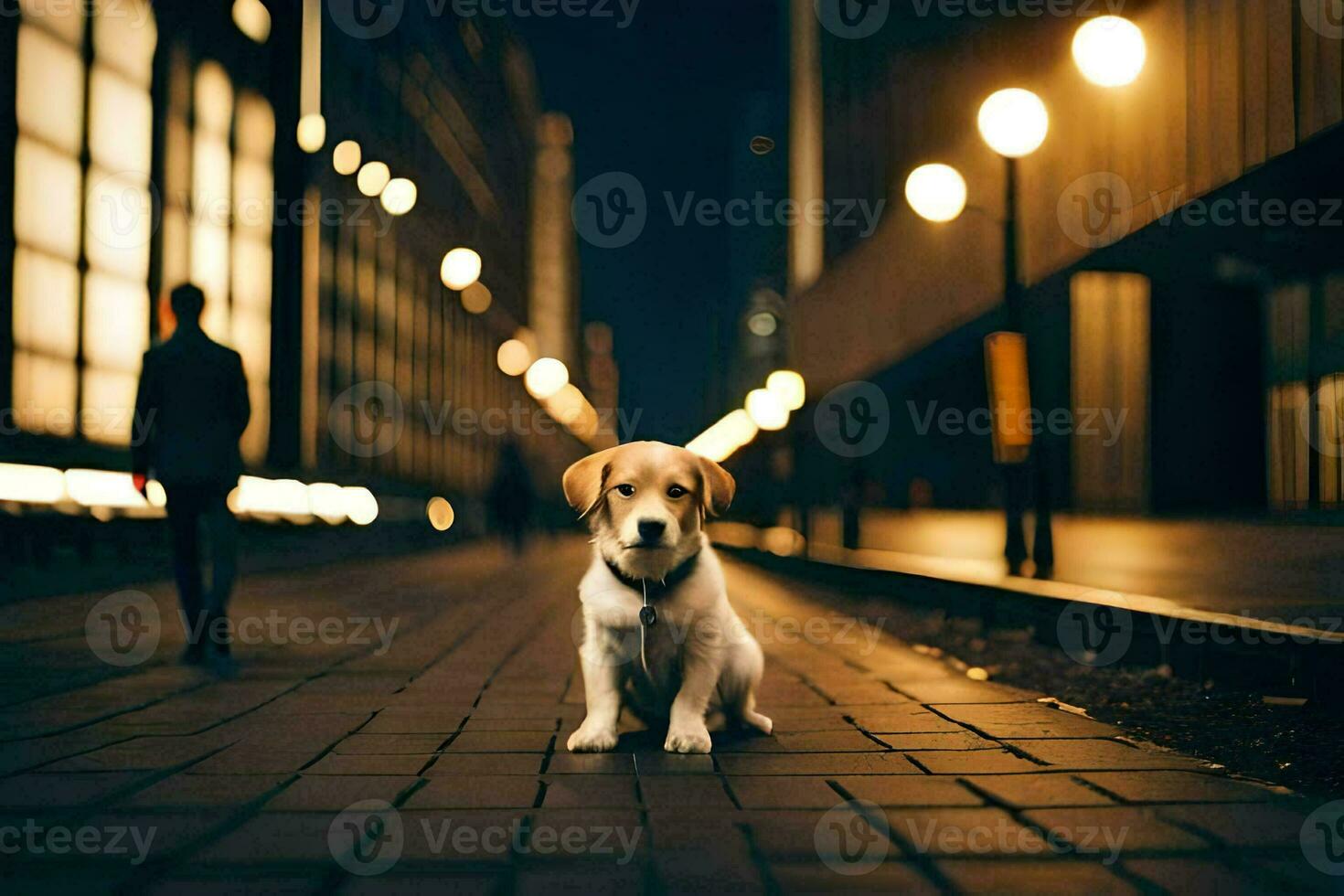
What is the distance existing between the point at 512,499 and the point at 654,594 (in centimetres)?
1587

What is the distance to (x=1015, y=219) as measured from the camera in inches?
324

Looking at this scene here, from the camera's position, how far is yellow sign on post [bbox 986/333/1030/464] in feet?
26.2

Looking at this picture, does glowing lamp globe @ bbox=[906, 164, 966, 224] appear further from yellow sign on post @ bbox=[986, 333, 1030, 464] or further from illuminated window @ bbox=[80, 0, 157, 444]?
illuminated window @ bbox=[80, 0, 157, 444]

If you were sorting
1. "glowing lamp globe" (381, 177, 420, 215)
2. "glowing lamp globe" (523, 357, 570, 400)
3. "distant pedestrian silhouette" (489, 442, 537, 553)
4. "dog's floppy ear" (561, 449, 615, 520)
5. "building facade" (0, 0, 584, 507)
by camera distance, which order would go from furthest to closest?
"glowing lamp globe" (523, 357, 570, 400)
"distant pedestrian silhouette" (489, 442, 537, 553)
"building facade" (0, 0, 584, 507)
"glowing lamp globe" (381, 177, 420, 215)
"dog's floppy ear" (561, 449, 615, 520)

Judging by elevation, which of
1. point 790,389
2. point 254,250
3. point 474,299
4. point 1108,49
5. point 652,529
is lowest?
point 652,529

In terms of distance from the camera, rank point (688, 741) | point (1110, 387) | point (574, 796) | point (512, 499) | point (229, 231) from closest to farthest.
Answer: point (574, 796), point (688, 741), point (1110, 387), point (512, 499), point (229, 231)

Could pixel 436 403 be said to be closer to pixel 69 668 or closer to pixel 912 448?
pixel 912 448

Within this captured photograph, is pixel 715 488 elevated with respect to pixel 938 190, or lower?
lower

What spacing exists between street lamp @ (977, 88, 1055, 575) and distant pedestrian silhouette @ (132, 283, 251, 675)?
16.6ft

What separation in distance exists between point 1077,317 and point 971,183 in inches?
119

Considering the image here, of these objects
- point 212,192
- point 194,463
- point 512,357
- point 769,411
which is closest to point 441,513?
point 512,357

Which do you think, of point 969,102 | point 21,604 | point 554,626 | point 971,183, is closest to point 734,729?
point 554,626

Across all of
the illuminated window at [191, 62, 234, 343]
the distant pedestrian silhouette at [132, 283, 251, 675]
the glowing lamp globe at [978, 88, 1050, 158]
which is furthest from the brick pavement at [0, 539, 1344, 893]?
the illuminated window at [191, 62, 234, 343]

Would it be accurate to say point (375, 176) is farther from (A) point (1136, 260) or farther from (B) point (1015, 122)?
(A) point (1136, 260)
